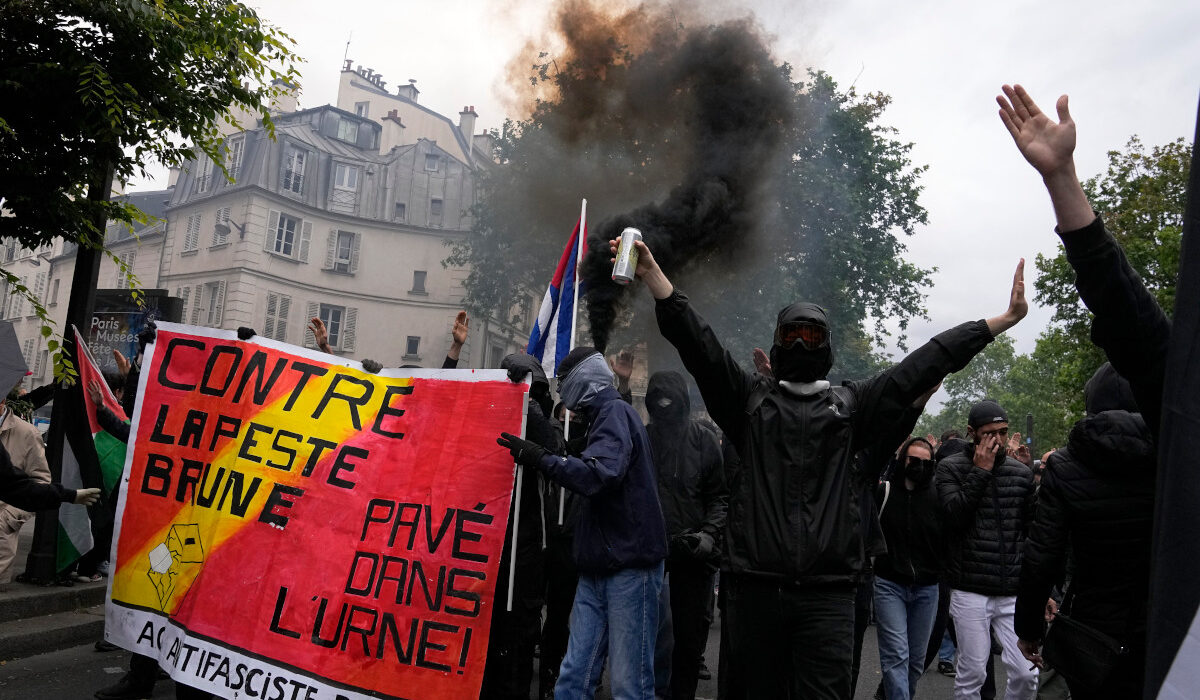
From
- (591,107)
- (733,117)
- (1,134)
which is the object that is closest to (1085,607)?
(1,134)

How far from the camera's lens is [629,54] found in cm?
1533

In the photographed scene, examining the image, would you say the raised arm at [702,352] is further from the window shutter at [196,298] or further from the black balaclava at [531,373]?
the window shutter at [196,298]

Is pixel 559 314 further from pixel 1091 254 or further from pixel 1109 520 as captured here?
pixel 1091 254

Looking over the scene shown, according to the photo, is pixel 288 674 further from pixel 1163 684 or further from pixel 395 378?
pixel 1163 684

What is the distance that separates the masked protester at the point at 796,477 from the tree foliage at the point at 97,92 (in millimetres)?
4769

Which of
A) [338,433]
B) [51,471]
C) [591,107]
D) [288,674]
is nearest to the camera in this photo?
[288,674]

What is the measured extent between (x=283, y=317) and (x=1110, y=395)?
37.5 m

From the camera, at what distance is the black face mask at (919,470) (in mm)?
5598

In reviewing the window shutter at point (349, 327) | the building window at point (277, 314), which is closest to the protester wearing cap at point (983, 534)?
the building window at point (277, 314)

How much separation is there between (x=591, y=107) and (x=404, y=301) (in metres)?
24.1

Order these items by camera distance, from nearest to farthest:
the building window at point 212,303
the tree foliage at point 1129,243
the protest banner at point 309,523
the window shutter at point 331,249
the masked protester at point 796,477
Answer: the masked protester at point 796,477 → the protest banner at point 309,523 → the tree foliage at point 1129,243 → the building window at point 212,303 → the window shutter at point 331,249

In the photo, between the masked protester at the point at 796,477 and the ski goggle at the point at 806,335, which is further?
the ski goggle at the point at 806,335

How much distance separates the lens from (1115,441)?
9.34ft

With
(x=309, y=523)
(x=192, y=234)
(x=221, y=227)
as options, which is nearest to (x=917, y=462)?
(x=309, y=523)
